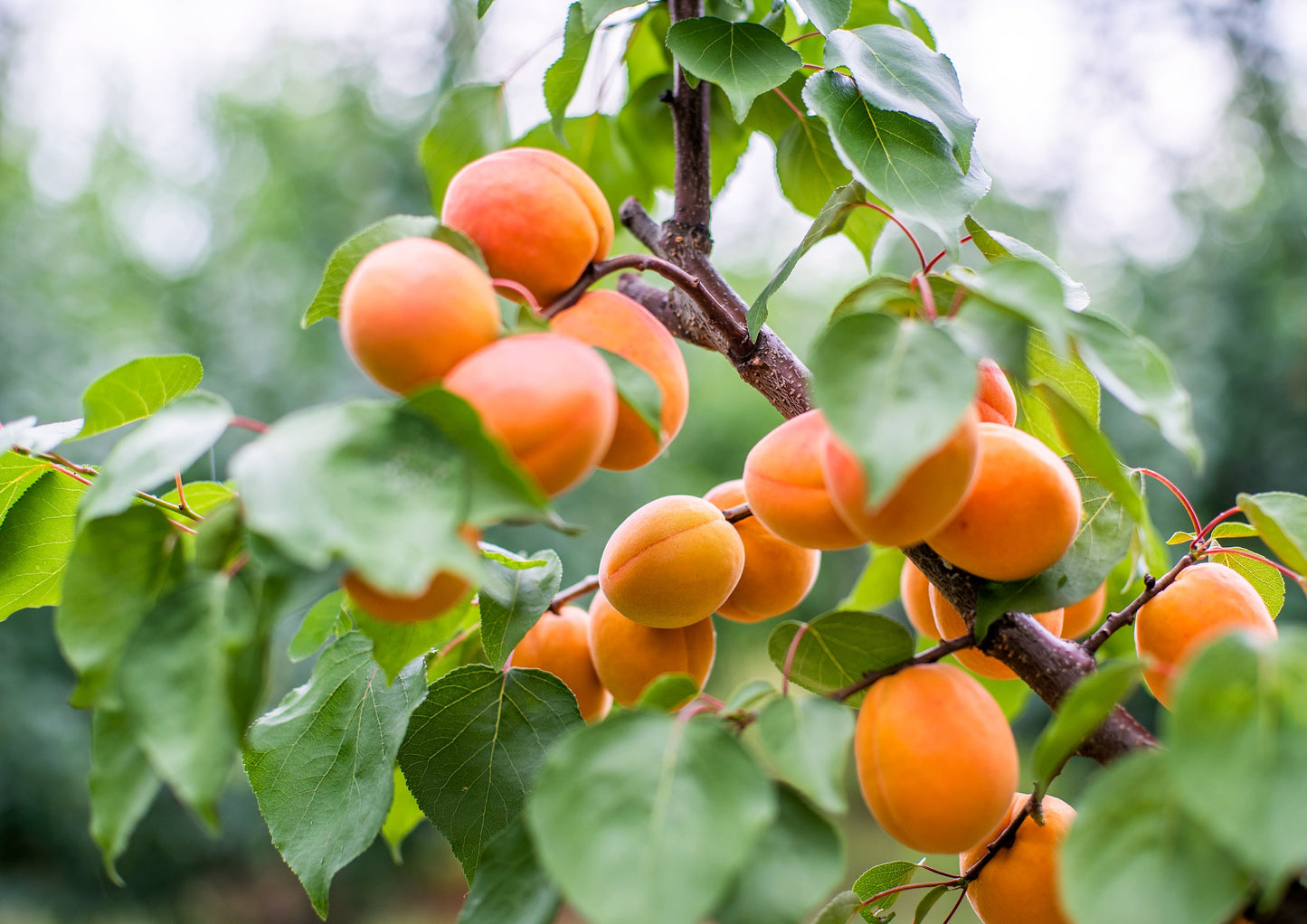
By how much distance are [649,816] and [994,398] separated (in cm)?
28

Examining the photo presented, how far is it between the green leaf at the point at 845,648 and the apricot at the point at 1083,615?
18 cm

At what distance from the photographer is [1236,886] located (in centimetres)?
25

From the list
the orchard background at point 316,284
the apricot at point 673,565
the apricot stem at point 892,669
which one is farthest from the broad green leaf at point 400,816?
the orchard background at point 316,284

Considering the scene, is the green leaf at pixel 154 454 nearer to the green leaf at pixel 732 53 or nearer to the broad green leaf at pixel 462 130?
the green leaf at pixel 732 53

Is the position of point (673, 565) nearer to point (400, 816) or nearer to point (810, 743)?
point (810, 743)

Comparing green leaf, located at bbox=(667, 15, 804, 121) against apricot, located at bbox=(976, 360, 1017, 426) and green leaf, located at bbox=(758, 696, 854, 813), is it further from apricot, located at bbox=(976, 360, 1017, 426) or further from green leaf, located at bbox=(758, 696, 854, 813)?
green leaf, located at bbox=(758, 696, 854, 813)

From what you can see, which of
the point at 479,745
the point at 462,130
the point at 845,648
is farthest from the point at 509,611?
the point at 462,130

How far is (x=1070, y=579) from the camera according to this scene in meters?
0.38

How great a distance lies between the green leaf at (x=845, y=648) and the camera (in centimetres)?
38

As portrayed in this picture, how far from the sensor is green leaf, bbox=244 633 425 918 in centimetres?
43

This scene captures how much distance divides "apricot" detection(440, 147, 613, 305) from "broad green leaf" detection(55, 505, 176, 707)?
0.17 meters

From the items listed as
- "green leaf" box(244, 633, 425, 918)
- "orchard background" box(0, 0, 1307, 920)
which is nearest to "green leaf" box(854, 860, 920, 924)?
"green leaf" box(244, 633, 425, 918)

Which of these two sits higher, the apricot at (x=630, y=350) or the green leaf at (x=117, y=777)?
the apricot at (x=630, y=350)

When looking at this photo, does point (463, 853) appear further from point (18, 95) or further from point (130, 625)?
point (18, 95)
